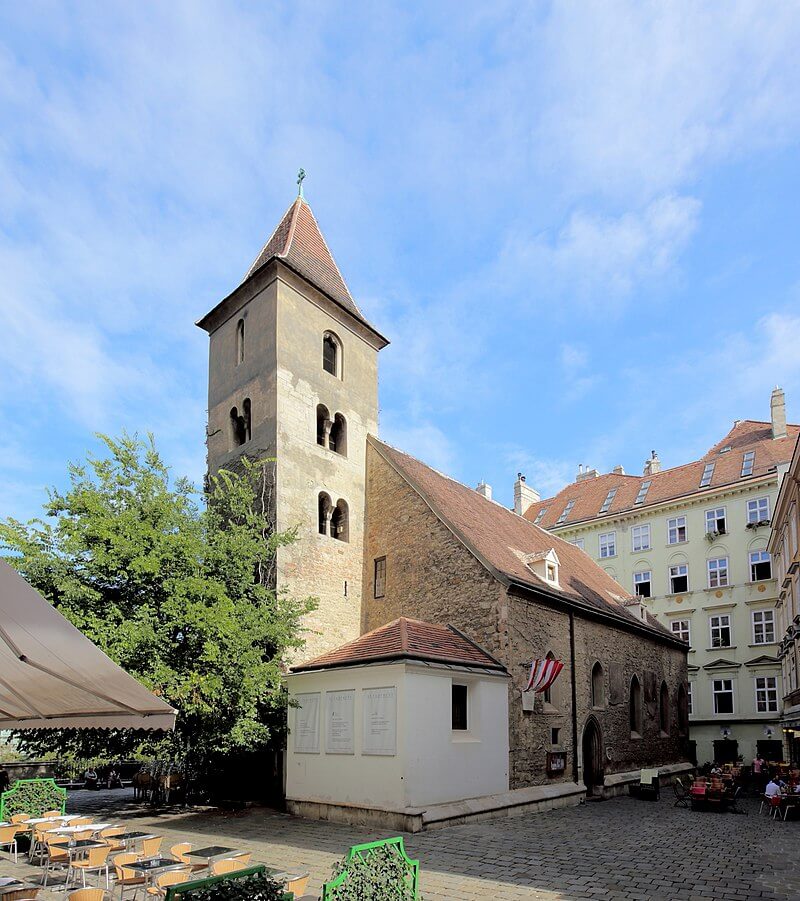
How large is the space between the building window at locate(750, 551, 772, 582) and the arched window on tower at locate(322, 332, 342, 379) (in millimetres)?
25724

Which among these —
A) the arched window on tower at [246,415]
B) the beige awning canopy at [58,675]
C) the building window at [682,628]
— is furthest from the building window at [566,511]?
the beige awning canopy at [58,675]

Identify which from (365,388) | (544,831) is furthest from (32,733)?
(365,388)

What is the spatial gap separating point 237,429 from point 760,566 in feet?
94.5

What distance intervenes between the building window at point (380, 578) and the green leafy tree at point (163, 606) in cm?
458

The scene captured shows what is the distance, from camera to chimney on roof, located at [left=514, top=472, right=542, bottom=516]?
53.4 metres

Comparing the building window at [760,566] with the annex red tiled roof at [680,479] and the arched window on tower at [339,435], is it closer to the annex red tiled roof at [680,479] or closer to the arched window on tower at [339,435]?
the annex red tiled roof at [680,479]

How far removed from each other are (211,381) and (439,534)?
36.2 feet

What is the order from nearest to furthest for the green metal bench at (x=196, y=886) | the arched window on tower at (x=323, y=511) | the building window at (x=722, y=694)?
the green metal bench at (x=196, y=886) → the arched window on tower at (x=323, y=511) → the building window at (x=722, y=694)

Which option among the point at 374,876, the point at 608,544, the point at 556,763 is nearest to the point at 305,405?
the point at 556,763

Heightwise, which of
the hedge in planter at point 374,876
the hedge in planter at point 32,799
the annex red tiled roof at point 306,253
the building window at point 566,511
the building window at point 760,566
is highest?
the annex red tiled roof at point 306,253

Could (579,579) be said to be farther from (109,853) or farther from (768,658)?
(109,853)

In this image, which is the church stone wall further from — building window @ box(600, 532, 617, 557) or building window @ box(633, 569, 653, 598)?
building window @ box(600, 532, 617, 557)

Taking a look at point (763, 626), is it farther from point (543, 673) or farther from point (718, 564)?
point (543, 673)

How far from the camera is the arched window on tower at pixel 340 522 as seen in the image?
82.5 feet
